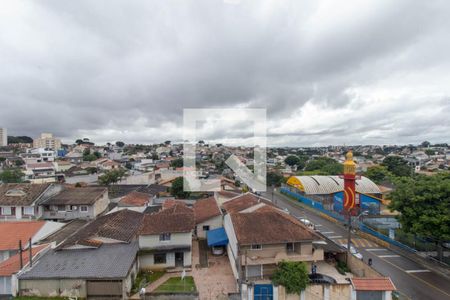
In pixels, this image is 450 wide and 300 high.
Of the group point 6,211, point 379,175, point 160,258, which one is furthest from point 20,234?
point 379,175

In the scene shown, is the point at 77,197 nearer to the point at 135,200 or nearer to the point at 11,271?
the point at 135,200

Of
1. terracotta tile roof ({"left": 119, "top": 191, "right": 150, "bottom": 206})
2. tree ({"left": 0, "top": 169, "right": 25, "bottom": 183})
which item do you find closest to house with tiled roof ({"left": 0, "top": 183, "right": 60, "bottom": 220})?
terracotta tile roof ({"left": 119, "top": 191, "right": 150, "bottom": 206})

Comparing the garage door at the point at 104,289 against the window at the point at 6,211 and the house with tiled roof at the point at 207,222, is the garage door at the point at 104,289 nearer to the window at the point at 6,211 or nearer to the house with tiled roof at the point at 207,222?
the house with tiled roof at the point at 207,222

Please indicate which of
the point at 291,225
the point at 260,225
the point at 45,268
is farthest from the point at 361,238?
the point at 45,268

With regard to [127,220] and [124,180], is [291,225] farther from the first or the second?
[124,180]

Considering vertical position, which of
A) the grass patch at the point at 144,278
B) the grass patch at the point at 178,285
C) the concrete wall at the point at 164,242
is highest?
the concrete wall at the point at 164,242

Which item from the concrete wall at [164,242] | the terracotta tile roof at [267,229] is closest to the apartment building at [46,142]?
the concrete wall at [164,242]

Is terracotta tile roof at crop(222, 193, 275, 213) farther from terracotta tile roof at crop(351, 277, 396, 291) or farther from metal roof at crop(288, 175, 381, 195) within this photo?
metal roof at crop(288, 175, 381, 195)
